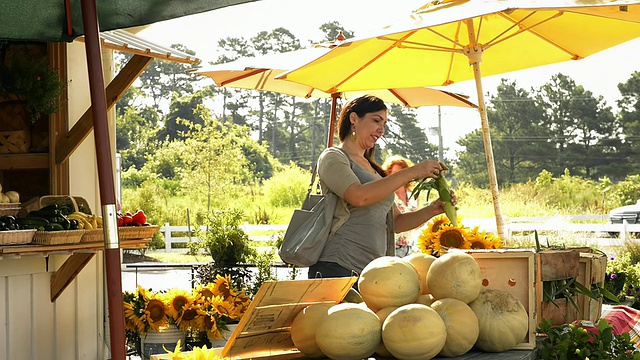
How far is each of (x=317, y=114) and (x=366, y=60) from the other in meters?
39.6

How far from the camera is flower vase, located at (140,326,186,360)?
4977 millimetres

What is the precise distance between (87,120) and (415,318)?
10.7ft

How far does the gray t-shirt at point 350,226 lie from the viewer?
3.64 m

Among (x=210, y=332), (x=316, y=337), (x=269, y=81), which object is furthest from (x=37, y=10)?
(x=269, y=81)

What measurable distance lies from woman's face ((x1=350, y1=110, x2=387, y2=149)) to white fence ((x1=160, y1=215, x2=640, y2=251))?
4.64m

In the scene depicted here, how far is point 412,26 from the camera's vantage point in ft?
14.3

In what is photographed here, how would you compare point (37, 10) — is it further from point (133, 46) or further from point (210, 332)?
point (210, 332)

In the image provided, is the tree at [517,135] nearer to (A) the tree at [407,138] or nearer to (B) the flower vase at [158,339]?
(A) the tree at [407,138]

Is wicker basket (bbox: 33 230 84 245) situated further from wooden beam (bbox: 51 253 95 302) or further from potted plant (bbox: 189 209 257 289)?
potted plant (bbox: 189 209 257 289)

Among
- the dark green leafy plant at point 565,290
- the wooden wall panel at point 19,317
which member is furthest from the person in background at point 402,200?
the dark green leafy plant at point 565,290

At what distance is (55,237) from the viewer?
390 cm

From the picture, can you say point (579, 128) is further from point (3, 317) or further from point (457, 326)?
point (457, 326)

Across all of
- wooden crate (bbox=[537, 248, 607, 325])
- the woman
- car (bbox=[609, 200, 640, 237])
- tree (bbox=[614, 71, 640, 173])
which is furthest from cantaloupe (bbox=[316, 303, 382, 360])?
tree (bbox=[614, 71, 640, 173])

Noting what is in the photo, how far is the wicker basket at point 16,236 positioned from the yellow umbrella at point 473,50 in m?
1.81
